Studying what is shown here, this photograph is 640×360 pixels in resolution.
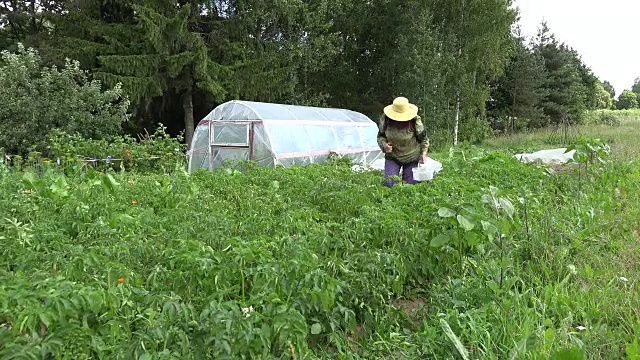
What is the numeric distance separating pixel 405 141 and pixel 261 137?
13.3ft

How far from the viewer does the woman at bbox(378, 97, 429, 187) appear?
5.73 meters

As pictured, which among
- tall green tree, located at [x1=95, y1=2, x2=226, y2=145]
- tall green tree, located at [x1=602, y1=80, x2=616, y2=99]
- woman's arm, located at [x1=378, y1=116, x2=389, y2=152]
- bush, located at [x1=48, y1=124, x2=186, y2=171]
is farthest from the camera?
tall green tree, located at [x1=602, y1=80, x2=616, y2=99]

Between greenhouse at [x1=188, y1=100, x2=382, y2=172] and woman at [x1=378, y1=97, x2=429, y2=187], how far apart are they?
3.59 meters

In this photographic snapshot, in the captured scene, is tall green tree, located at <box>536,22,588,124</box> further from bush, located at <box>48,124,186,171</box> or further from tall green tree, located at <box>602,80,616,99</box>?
tall green tree, located at <box>602,80,616,99</box>

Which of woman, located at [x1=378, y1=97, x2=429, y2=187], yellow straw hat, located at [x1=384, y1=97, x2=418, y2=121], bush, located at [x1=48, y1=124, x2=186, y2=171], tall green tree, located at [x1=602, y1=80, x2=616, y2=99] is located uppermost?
tall green tree, located at [x1=602, y1=80, x2=616, y2=99]

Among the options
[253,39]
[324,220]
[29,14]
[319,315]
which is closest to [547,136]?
[253,39]

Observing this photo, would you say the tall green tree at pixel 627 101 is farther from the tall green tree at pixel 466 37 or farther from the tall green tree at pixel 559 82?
the tall green tree at pixel 466 37

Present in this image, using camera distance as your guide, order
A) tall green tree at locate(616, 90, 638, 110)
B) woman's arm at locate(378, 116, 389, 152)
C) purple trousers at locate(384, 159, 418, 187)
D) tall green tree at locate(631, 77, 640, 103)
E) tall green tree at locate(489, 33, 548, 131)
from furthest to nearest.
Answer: tall green tree at locate(631, 77, 640, 103)
tall green tree at locate(616, 90, 638, 110)
tall green tree at locate(489, 33, 548, 131)
purple trousers at locate(384, 159, 418, 187)
woman's arm at locate(378, 116, 389, 152)

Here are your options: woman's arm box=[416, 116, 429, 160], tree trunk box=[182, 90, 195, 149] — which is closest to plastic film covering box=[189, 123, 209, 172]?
woman's arm box=[416, 116, 429, 160]

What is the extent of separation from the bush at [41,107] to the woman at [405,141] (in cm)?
791

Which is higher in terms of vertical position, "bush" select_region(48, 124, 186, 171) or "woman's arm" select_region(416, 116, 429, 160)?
"woman's arm" select_region(416, 116, 429, 160)

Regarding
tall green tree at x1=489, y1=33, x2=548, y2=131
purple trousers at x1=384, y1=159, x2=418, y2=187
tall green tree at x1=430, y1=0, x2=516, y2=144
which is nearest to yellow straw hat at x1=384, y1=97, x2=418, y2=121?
purple trousers at x1=384, y1=159, x2=418, y2=187

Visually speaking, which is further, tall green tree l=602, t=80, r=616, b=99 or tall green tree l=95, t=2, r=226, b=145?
tall green tree l=602, t=80, r=616, b=99

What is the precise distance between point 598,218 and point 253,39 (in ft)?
47.3
